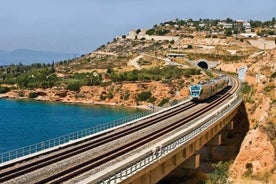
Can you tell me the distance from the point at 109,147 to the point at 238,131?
3164 cm

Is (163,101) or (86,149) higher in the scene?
(86,149)

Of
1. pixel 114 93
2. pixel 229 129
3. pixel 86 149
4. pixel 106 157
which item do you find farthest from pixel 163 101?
pixel 106 157

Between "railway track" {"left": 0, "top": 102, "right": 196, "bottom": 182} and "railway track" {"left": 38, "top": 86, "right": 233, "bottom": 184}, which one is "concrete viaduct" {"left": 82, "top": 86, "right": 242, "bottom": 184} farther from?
"railway track" {"left": 0, "top": 102, "right": 196, "bottom": 182}

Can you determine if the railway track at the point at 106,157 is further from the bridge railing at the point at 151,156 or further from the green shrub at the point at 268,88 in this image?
the green shrub at the point at 268,88

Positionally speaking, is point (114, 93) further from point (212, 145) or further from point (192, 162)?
point (192, 162)

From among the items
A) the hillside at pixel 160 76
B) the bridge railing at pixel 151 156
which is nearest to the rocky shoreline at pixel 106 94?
the hillside at pixel 160 76

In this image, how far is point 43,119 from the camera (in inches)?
3676

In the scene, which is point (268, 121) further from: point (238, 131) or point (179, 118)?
point (238, 131)

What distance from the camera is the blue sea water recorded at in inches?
2734

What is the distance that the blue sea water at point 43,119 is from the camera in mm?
69438

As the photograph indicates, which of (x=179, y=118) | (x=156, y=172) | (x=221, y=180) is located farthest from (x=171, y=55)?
(x=156, y=172)

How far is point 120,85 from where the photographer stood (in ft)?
392

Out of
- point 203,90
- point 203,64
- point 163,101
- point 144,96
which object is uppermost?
point 203,64

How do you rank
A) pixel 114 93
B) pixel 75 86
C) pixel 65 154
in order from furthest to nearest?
1. pixel 75 86
2. pixel 114 93
3. pixel 65 154
